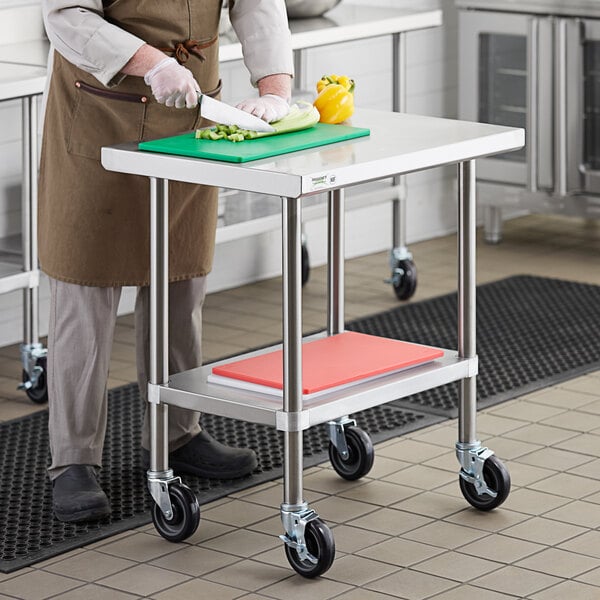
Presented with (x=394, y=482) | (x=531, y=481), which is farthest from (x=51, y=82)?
(x=531, y=481)

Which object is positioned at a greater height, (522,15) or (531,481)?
(522,15)

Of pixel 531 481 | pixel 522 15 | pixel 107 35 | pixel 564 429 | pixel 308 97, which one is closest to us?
pixel 107 35

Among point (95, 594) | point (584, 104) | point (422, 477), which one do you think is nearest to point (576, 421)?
point (422, 477)

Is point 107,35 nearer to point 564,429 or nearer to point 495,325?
point 564,429

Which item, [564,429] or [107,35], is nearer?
[107,35]

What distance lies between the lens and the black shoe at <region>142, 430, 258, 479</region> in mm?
3633

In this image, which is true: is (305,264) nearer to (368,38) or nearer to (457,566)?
(368,38)

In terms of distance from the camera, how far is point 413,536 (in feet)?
10.7

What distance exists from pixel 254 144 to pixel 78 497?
0.93 m

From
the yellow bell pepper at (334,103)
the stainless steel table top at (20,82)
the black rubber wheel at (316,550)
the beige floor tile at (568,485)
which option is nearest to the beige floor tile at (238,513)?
the black rubber wheel at (316,550)

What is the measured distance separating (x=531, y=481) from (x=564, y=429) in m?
0.43

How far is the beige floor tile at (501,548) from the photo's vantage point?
10.3ft

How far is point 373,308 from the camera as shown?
211 inches

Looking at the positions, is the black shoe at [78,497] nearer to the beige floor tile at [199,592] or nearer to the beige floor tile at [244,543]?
the beige floor tile at [244,543]
